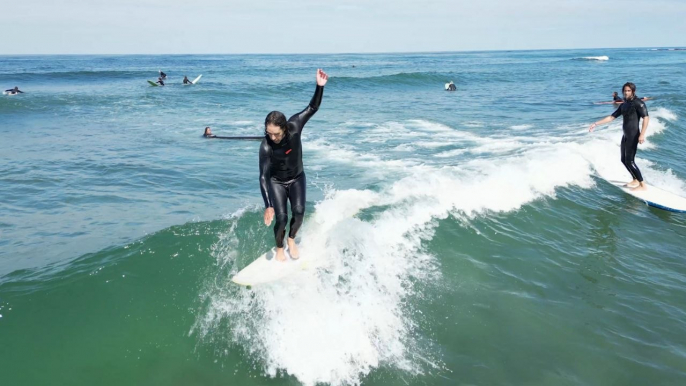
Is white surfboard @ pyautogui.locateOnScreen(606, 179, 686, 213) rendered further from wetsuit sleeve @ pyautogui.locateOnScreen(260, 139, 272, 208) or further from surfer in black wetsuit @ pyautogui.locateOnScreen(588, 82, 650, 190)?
wetsuit sleeve @ pyautogui.locateOnScreen(260, 139, 272, 208)

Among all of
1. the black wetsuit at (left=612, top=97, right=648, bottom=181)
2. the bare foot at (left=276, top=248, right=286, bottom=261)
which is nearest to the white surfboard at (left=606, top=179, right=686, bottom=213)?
the black wetsuit at (left=612, top=97, right=648, bottom=181)

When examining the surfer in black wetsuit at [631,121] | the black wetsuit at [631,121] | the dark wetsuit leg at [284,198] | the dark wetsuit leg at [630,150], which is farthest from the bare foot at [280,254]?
the dark wetsuit leg at [630,150]

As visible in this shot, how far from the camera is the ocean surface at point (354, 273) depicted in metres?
5.01

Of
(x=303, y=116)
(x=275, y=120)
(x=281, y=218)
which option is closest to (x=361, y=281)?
(x=281, y=218)

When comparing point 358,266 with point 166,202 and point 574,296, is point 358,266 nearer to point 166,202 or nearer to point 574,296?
point 574,296

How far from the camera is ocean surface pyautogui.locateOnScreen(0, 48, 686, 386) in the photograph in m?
5.01

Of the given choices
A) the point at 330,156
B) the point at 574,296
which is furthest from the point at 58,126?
the point at 574,296

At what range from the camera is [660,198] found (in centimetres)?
1018

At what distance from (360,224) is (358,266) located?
1.12m

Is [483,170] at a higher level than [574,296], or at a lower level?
higher

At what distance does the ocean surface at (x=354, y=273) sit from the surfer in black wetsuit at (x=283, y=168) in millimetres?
765

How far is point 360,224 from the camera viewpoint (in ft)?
24.3

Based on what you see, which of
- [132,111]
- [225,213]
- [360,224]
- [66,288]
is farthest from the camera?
[132,111]

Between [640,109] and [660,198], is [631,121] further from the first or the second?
[660,198]
